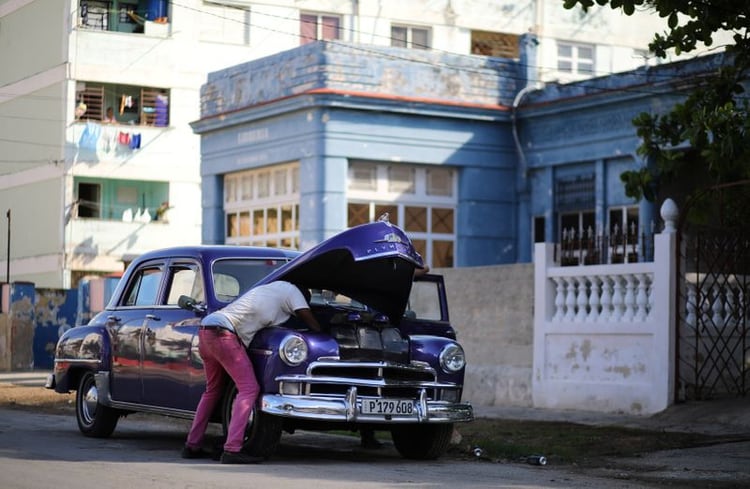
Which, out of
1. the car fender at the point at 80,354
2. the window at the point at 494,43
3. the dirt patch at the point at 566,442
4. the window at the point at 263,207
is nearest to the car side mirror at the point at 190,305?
the car fender at the point at 80,354

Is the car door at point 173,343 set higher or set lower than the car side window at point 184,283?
lower

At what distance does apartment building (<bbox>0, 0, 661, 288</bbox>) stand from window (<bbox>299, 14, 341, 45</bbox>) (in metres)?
0.05

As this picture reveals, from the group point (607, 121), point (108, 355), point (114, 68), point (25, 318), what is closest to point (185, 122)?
point (114, 68)

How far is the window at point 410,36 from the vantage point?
150ft

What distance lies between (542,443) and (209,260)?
3779 millimetres

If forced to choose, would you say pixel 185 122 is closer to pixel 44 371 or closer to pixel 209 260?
pixel 44 371

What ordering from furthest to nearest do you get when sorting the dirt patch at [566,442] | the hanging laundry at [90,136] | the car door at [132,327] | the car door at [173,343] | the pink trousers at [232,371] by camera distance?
the hanging laundry at [90,136], the car door at [132,327], the dirt patch at [566,442], the car door at [173,343], the pink trousers at [232,371]

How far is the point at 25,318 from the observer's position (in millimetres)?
32688

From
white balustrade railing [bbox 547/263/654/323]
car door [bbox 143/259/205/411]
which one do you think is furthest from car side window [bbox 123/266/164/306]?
white balustrade railing [bbox 547/263/654/323]

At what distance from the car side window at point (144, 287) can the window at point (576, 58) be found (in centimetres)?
2964

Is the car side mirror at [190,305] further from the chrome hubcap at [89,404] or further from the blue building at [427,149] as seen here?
the blue building at [427,149]

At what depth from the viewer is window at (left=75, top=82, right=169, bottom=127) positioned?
4700 centimetres

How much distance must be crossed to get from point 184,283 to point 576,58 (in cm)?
3282

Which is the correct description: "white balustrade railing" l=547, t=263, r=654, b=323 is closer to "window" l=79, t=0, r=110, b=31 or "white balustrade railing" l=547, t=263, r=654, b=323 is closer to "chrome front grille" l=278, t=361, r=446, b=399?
"chrome front grille" l=278, t=361, r=446, b=399
